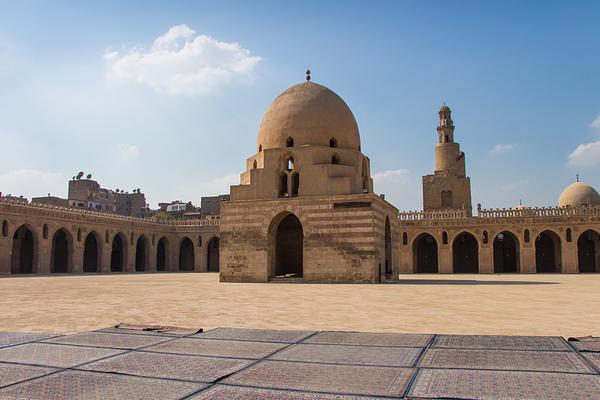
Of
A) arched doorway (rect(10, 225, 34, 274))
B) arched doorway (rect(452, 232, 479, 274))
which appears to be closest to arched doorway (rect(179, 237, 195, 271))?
arched doorway (rect(10, 225, 34, 274))

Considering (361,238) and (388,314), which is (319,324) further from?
(361,238)

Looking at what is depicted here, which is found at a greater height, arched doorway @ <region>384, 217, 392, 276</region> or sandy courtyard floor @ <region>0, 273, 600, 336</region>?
arched doorway @ <region>384, 217, 392, 276</region>

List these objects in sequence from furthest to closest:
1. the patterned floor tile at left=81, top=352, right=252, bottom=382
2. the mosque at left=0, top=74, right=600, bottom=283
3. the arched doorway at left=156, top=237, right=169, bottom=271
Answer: the arched doorway at left=156, top=237, right=169, bottom=271 < the mosque at left=0, top=74, right=600, bottom=283 < the patterned floor tile at left=81, top=352, right=252, bottom=382

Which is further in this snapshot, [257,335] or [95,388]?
[257,335]

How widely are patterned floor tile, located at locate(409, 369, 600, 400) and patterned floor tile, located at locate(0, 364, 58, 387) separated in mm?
3026

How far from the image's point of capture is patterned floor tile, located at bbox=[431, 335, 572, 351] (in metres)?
5.40

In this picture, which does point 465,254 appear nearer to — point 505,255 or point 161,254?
point 505,255

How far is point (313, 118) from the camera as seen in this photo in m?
23.5

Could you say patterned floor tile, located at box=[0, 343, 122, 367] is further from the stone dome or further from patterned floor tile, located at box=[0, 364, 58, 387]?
the stone dome

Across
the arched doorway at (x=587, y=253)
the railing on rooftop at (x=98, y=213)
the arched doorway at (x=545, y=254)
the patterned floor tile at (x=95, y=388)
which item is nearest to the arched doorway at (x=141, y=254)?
the railing on rooftop at (x=98, y=213)

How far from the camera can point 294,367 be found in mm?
4500

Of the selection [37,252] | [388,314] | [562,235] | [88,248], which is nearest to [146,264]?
[88,248]

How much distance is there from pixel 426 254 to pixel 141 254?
22.6 meters

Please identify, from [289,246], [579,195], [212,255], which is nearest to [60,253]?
[212,255]
